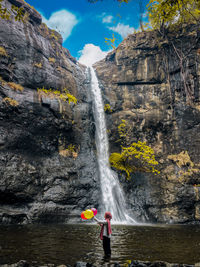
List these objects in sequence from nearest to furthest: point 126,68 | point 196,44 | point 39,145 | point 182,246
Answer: point 182,246 → point 39,145 → point 196,44 → point 126,68

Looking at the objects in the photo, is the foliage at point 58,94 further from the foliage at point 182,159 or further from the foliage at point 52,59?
the foliage at point 182,159

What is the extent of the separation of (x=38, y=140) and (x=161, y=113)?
1412cm

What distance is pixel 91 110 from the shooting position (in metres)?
25.6

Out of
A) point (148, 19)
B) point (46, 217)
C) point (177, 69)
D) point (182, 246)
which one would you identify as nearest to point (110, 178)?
point (46, 217)

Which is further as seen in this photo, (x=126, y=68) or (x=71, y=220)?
(x=126, y=68)

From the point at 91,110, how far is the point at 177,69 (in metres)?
11.5

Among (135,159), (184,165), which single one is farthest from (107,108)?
(184,165)

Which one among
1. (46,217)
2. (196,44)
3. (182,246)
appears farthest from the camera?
(196,44)

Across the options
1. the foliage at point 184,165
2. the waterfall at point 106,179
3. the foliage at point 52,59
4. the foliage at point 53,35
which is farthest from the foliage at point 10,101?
the foliage at point 184,165

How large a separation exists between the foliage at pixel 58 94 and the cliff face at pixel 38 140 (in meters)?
0.53

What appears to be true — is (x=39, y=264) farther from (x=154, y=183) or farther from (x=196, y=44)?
(x=196, y=44)

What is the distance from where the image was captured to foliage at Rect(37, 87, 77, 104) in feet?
69.4

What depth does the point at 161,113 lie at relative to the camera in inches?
958

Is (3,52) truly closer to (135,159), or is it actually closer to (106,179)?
(106,179)
